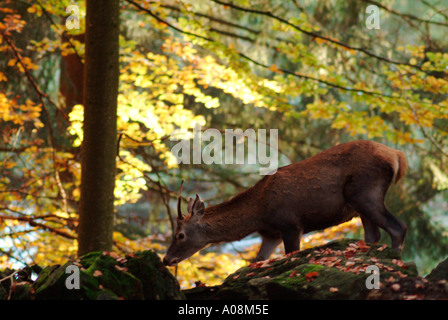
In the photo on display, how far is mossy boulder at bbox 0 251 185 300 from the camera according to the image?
373cm

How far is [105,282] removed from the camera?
3.89 metres

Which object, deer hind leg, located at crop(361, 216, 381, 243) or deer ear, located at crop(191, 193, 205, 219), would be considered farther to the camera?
deer ear, located at crop(191, 193, 205, 219)

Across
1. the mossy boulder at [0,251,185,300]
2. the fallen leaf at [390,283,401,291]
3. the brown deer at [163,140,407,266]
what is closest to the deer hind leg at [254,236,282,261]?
the brown deer at [163,140,407,266]

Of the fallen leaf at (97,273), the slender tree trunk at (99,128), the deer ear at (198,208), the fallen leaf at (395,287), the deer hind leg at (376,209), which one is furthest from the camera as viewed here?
the slender tree trunk at (99,128)

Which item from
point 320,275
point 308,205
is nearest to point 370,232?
point 308,205

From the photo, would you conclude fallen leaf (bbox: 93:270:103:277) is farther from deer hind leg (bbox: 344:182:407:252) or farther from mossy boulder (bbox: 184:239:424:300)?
deer hind leg (bbox: 344:182:407:252)

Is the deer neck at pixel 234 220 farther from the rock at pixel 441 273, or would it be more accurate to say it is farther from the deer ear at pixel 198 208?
the rock at pixel 441 273

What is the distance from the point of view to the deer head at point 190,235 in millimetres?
5387

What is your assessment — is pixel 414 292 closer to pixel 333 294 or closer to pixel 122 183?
pixel 333 294

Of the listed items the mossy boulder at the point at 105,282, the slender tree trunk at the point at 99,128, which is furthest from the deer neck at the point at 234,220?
the mossy boulder at the point at 105,282

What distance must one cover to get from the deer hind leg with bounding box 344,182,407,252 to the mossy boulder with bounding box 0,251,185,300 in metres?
1.94

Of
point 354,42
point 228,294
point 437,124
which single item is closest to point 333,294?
point 228,294

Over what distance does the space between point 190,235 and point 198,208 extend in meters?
0.29

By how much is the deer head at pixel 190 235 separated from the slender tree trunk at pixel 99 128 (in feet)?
3.16
